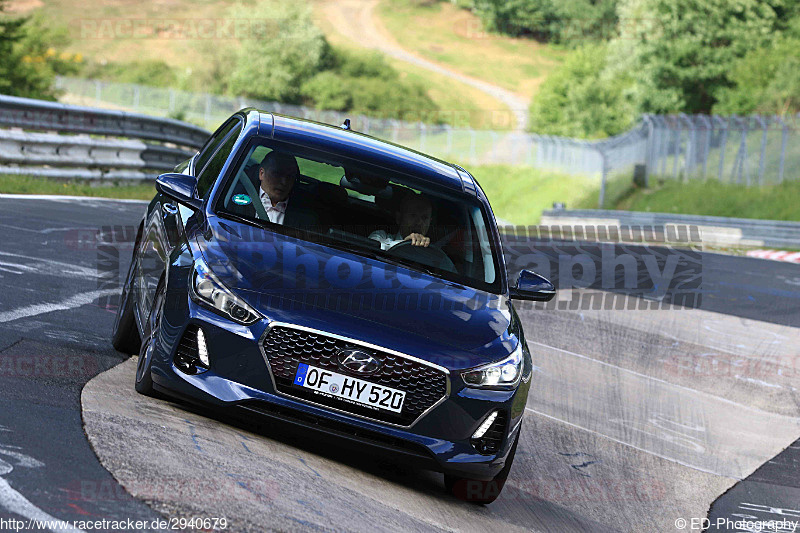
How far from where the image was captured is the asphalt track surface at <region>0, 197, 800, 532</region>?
4.49 meters

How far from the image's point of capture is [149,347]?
5598 mm

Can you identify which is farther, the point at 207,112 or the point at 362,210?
the point at 207,112

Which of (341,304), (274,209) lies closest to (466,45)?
(274,209)

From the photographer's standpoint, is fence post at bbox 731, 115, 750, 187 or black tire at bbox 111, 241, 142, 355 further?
fence post at bbox 731, 115, 750, 187

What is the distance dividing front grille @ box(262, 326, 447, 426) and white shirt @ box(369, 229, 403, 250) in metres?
1.19

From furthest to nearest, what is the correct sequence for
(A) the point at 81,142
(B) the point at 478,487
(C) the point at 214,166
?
(A) the point at 81,142 → (C) the point at 214,166 → (B) the point at 478,487

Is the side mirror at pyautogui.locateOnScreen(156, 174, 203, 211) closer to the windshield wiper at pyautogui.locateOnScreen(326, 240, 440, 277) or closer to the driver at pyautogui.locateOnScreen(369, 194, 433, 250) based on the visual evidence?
the windshield wiper at pyautogui.locateOnScreen(326, 240, 440, 277)

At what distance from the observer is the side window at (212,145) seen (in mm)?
7151

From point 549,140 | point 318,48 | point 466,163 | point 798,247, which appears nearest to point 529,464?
point 798,247

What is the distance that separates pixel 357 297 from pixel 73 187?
13.0 m

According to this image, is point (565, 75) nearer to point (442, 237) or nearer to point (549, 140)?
point (549, 140)

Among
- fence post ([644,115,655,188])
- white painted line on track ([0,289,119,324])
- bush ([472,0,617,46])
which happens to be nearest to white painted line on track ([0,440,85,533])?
white painted line on track ([0,289,119,324])

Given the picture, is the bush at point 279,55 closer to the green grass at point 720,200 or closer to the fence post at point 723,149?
the green grass at point 720,200

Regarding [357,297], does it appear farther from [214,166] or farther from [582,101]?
[582,101]
